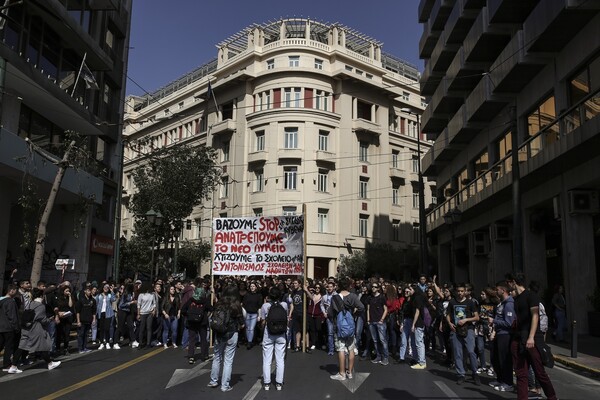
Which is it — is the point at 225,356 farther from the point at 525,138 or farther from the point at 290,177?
the point at 290,177

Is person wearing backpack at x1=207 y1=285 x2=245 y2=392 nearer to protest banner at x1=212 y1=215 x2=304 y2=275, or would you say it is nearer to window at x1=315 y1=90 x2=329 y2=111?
protest banner at x1=212 y1=215 x2=304 y2=275

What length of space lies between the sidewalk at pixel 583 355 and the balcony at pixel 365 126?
1195 inches

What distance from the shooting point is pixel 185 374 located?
381 inches

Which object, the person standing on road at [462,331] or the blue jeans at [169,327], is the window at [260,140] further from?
the person standing on road at [462,331]

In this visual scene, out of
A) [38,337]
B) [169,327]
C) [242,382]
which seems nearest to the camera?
[242,382]

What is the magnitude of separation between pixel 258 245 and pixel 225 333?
555cm

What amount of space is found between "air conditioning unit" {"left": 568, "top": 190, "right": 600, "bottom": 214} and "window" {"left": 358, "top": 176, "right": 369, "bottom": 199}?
27937 mm

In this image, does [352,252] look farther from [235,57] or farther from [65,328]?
[65,328]

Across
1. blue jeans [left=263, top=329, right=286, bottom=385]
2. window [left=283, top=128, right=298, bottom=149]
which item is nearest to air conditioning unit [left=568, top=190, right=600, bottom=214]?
blue jeans [left=263, top=329, right=286, bottom=385]

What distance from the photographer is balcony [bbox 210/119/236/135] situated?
4534 cm

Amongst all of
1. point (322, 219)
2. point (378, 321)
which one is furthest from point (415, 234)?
point (378, 321)

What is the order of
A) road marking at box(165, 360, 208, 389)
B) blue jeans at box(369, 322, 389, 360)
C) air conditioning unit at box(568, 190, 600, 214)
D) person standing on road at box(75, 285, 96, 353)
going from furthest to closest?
1. air conditioning unit at box(568, 190, 600, 214)
2. person standing on road at box(75, 285, 96, 353)
3. blue jeans at box(369, 322, 389, 360)
4. road marking at box(165, 360, 208, 389)

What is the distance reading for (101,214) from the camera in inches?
1140

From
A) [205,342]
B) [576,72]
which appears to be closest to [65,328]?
[205,342]
